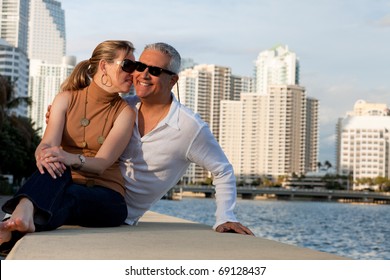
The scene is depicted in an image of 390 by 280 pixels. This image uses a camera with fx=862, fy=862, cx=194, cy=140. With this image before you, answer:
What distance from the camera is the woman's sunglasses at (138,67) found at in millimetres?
5559

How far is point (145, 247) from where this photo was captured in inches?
167

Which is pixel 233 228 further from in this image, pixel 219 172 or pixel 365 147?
pixel 365 147

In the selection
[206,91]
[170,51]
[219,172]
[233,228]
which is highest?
[206,91]

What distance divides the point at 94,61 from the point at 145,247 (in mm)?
1835

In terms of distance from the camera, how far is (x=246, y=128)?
618 ft

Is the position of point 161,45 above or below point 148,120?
above

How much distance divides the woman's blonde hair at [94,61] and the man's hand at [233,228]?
1.29 meters

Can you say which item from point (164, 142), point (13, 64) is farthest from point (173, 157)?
point (13, 64)

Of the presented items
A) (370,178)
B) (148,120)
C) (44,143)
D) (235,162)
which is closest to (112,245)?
(44,143)

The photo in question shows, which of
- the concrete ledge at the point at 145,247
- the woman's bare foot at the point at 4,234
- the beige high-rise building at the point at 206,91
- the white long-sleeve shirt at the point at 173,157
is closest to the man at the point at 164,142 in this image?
the white long-sleeve shirt at the point at 173,157

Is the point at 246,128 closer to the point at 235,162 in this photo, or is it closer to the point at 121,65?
the point at 235,162

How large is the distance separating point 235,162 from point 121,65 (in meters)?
180

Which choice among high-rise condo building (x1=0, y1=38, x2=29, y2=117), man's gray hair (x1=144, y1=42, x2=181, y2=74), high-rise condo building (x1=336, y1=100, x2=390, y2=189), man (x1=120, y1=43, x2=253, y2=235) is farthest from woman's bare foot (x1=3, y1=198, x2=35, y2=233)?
high-rise condo building (x1=336, y1=100, x2=390, y2=189)
